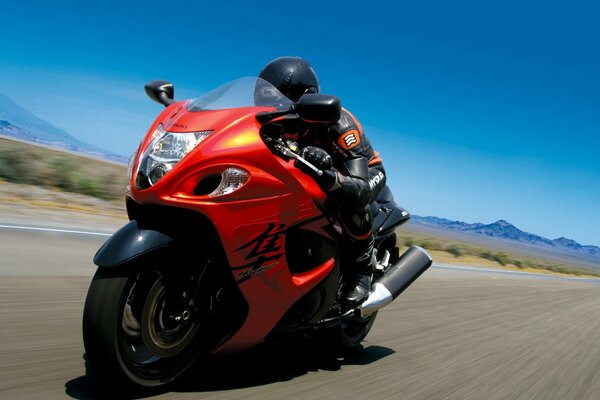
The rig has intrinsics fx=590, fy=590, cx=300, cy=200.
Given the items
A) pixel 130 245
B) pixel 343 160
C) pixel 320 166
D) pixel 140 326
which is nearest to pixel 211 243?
pixel 130 245

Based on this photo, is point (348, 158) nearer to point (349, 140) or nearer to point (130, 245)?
point (349, 140)

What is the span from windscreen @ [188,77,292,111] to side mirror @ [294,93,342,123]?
298 millimetres

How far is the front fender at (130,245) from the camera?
2.75 metres

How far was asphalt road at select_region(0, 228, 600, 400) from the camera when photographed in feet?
10.7

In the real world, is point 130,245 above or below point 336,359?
above

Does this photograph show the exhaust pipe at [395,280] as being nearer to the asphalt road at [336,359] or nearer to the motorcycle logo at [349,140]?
the asphalt road at [336,359]

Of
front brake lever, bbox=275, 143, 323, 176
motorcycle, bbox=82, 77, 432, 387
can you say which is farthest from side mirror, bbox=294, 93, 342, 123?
front brake lever, bbox=275, 143, 323, 176

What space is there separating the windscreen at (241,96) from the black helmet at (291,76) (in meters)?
0.25

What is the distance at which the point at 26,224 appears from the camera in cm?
844

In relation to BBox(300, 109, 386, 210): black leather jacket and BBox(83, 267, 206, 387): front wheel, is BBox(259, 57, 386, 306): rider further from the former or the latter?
BBox(83, 267, 206, 387): front wheel

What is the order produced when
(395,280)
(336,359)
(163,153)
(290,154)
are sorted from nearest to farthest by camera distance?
(163,153), (290,154), (336,359), (395,280)

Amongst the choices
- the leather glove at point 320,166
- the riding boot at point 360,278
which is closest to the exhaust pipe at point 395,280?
the riding boot at point 360,278

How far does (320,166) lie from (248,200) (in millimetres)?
556

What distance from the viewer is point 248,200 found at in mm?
3098
